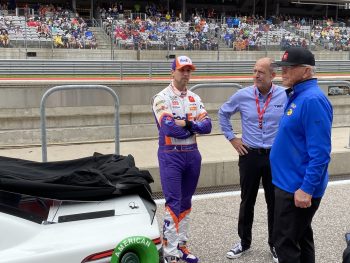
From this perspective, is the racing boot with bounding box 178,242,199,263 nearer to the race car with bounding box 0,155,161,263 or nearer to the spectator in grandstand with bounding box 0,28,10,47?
the race car with bounding box 0,155,161,263

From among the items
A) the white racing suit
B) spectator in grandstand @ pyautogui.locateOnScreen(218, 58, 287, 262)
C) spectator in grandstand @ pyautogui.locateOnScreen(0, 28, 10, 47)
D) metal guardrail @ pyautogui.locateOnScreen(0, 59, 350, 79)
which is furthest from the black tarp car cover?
spectator in grandstand @ pyautogui.locateOnScreen(0, 28, 10, 47)

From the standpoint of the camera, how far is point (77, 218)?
9.29ft

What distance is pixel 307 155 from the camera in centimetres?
298

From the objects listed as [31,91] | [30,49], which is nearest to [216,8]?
[30,49]

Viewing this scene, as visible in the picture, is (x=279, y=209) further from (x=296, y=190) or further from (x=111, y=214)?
(x=111, y=214)

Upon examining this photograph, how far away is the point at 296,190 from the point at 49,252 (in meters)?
1.67

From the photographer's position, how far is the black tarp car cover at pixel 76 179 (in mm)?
2826

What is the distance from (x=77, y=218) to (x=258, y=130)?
2016mm

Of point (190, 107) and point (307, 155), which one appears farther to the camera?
point (190, 107)

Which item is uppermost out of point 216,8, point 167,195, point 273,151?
point 216,8

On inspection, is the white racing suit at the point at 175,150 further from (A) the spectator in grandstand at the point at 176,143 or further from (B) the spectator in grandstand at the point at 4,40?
(B) the spectator in grandstand at the point at 4,40

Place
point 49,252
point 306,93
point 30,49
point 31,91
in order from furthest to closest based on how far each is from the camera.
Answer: point 30,49 < point 31,91 < point 306,93 < point 49,252

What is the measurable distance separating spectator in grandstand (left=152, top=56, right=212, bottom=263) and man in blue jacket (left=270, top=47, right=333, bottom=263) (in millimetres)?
935

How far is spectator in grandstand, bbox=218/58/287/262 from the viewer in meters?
4.08
